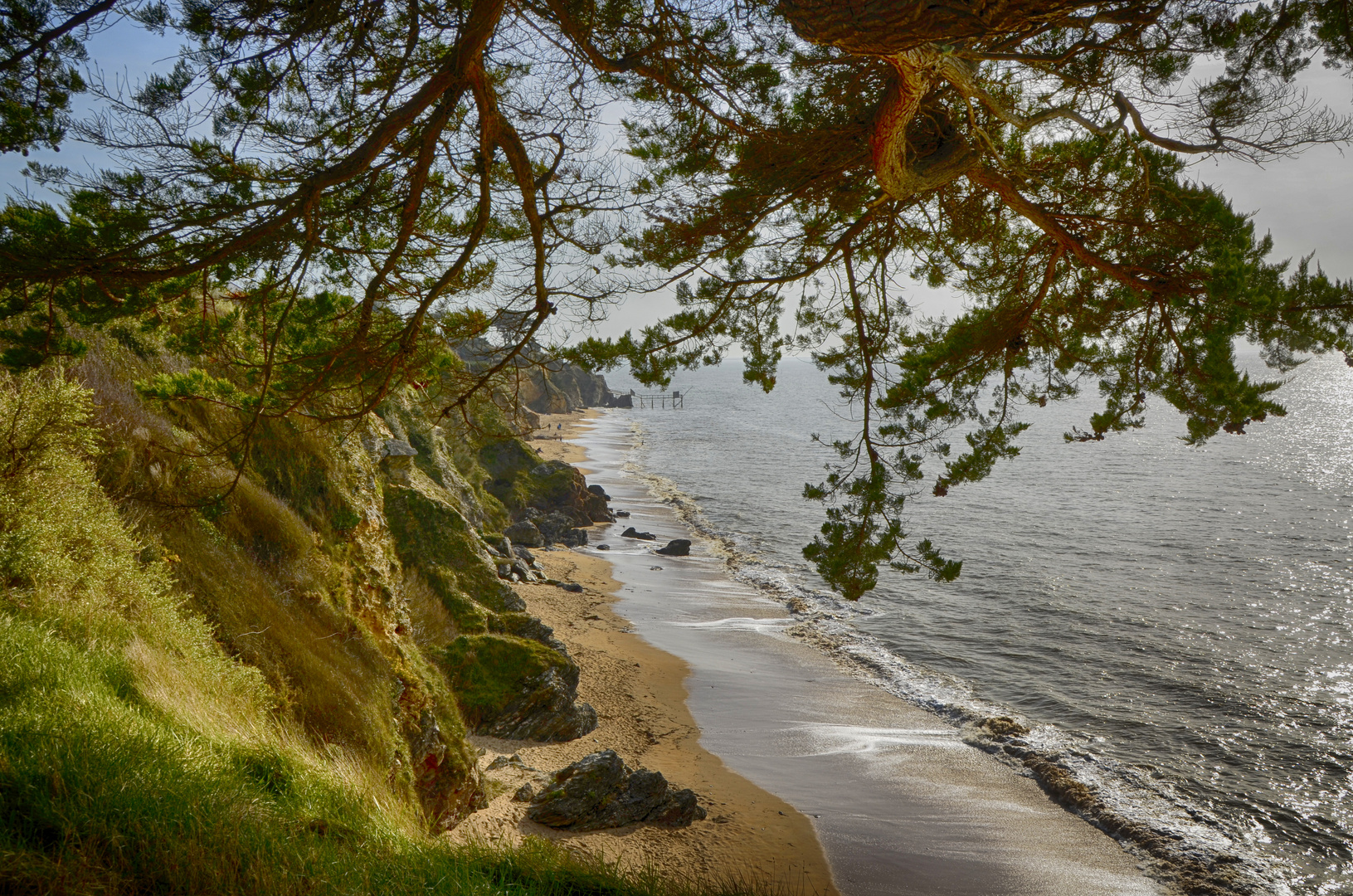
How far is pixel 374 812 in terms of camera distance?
179 inches

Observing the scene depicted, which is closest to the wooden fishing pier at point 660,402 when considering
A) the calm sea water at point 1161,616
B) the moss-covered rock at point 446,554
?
the calm sea water at point 1161,616

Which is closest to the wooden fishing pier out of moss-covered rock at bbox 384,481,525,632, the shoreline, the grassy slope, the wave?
the wave

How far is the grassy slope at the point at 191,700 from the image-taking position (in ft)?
10.2

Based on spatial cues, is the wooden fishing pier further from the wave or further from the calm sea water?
the wave

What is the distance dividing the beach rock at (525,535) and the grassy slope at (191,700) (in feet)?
55.7

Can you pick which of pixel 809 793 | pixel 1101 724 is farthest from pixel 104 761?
pixel 1101 724

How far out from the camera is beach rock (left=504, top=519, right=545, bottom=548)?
25.3 m

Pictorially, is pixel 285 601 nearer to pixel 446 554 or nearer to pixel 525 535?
pixel 446 554

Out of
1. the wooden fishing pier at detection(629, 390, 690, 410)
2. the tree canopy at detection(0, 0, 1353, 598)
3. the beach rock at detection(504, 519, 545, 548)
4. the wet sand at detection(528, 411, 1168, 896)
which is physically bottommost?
the wet sand at detection(528, 411, 1168, 896)

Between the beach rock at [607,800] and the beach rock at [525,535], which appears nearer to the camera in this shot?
the beach rock at [607,800]

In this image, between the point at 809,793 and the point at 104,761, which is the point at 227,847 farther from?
the point at 809,793

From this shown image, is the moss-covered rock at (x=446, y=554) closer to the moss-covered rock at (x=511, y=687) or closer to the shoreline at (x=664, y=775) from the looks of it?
the moss-covered rock at (x=511, y=687)

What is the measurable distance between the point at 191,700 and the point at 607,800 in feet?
17.4

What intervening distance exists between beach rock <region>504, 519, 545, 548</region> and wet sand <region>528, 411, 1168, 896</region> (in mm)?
6653
